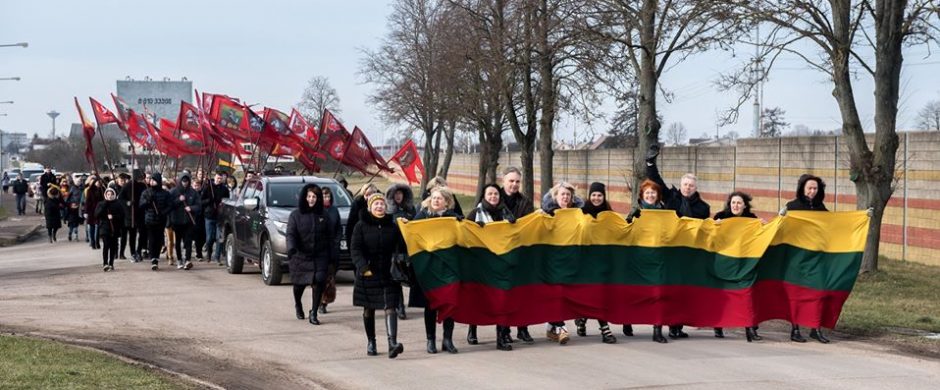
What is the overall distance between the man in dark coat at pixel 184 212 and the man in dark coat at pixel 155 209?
0.15 meters

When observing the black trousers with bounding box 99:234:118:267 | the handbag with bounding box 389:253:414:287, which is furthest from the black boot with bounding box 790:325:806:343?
the black trousers with bounding box 99:234:118:267

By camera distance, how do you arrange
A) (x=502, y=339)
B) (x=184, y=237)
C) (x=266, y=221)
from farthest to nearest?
(x=184, y=237), (x=266, y=221), (x=502, y=339)

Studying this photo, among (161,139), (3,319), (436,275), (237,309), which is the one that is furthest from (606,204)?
(161,139)

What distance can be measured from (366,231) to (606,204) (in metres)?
2.79

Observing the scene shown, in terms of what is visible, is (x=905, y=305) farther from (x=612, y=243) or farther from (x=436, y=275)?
(x=436, y=275)

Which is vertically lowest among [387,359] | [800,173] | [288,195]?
[387,359]

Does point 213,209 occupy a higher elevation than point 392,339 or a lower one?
higher

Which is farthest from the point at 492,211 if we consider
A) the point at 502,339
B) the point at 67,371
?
the point at 67,371

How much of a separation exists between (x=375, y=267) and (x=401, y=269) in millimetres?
285

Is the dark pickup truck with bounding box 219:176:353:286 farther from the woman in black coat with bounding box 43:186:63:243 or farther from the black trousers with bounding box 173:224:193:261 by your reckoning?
the woman in black coat with bounding box 43:186:63:243

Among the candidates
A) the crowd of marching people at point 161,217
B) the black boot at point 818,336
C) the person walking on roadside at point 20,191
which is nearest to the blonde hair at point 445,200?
the black boot at point 818,336

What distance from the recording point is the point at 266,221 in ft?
67.5

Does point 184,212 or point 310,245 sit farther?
point 184,212

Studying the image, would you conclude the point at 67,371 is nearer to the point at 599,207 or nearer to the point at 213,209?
the point at 599,207
